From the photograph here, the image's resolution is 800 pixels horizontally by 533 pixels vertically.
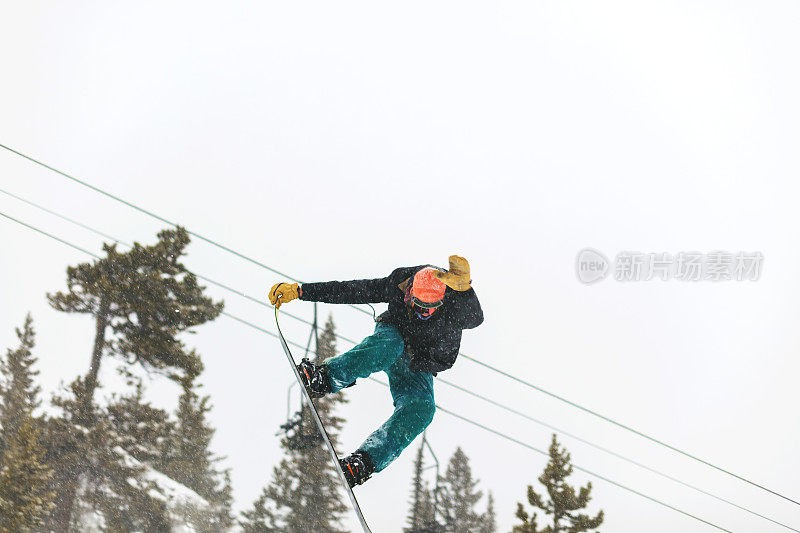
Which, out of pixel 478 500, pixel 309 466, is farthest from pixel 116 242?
pixel 478 500

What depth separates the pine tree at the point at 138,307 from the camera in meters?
13.3

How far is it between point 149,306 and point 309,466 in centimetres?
586

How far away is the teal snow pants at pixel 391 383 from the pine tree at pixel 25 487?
36.0ft

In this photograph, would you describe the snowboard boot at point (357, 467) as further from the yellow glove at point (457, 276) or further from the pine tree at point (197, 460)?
the pine tree at point (197, 460)

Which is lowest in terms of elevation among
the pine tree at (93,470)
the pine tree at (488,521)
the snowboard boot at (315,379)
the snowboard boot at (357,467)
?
the snowboard boot at (357,467)

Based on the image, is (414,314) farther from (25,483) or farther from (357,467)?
(25,483)

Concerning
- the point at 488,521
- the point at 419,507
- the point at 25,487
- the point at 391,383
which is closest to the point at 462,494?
the point at 488,521

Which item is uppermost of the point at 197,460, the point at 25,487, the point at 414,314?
the point at 197,460

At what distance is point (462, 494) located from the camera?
21031 millimetres

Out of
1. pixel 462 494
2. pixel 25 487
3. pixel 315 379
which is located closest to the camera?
pixel 315 379

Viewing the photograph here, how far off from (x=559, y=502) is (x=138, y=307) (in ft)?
35.9

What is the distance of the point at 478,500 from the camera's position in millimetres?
21531

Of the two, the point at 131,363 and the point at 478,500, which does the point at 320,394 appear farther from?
the point at 478,500

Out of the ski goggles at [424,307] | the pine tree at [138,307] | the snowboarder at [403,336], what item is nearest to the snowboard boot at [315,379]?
the snowboarder at [403,336]
